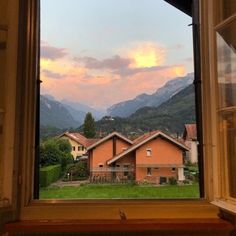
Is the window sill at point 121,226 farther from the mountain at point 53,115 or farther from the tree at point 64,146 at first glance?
the mountain at point 53,115

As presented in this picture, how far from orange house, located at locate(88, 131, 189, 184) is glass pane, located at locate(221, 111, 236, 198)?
33 centimetres

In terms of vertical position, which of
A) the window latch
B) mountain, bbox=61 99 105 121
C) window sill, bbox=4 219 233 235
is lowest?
window sill, bbox=4 219 233 235

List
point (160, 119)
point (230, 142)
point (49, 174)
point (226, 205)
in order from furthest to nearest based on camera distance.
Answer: point (160, 119)
point (49, 174)
point (230, 142)
point (226, 205)

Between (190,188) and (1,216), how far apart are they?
100cm

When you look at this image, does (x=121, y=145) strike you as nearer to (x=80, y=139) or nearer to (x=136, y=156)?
(x=136, y=156)

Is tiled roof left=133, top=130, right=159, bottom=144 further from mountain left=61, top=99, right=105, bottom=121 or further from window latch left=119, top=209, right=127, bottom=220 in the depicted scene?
window latch left=119, top=209, right=127, bottom=220

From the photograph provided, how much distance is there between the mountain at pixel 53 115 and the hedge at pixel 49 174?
0.77 ft

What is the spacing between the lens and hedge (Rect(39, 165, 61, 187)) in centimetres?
183

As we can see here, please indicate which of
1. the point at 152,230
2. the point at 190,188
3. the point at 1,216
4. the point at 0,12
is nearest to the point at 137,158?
the point at 190,188

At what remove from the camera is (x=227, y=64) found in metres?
1.64

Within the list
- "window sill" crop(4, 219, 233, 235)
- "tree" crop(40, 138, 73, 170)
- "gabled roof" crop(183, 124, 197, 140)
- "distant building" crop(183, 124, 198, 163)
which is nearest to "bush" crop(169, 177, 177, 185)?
"distant building" crop(183, 124, 198, 163)

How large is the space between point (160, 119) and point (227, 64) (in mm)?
505

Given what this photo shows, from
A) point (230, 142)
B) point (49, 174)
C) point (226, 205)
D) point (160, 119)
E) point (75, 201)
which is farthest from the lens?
point (160, 119)

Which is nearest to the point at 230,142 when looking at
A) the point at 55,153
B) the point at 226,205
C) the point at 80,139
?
the point at 226,205
